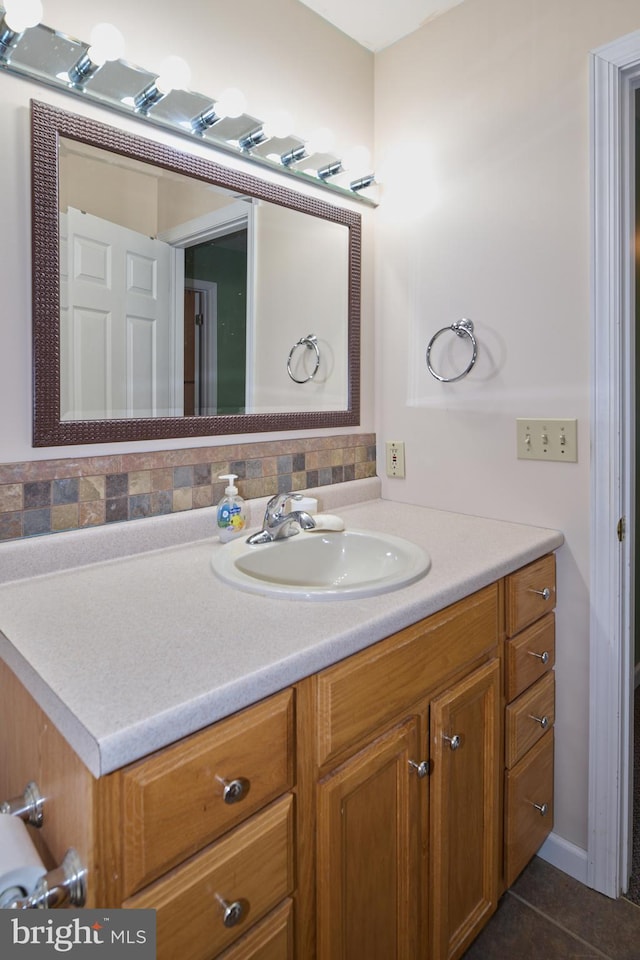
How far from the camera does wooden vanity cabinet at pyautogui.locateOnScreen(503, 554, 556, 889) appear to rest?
4.42ft

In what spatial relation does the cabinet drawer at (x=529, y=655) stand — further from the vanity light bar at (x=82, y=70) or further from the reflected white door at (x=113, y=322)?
the vanity light bar at (x=82, y=70)

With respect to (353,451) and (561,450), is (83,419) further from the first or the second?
(561,450)

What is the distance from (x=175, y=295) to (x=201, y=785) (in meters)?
1.04

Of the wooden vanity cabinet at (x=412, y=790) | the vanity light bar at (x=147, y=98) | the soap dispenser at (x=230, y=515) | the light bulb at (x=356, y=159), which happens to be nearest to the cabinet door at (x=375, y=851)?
the wooden vanity cabinet at (x=412, y=790)

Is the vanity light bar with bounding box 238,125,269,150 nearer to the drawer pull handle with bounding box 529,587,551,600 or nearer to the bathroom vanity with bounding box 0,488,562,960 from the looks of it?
the bathroom vanity with bounding box 0,488,562,960

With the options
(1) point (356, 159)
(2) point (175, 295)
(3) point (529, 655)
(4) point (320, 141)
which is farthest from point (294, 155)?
(3) point (529, 655)

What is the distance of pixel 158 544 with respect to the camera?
133cm

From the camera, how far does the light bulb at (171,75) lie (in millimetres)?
1213

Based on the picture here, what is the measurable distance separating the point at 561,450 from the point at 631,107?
80cm

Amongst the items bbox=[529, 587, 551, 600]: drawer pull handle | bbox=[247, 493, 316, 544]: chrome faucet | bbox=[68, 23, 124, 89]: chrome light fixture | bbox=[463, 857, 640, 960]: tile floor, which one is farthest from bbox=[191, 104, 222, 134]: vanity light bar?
bbox=[463, 857, 640, 960]: tile floor

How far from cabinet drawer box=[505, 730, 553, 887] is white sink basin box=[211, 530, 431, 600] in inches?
22.3

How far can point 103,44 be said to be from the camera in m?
1.11

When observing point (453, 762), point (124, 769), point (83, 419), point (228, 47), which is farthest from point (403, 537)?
point (228, 47)

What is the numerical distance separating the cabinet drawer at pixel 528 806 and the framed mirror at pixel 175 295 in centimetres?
102
